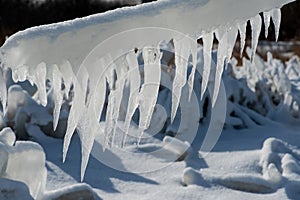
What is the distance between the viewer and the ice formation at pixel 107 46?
1.17 metres

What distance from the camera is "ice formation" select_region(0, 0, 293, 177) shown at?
117 cm

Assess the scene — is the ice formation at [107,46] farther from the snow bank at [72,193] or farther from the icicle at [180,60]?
the snow bank at [72,193]

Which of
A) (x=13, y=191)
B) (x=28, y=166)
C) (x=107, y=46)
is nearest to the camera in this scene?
(x=107, y=46)

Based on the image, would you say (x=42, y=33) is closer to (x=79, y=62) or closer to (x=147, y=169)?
(x=79, y=62)

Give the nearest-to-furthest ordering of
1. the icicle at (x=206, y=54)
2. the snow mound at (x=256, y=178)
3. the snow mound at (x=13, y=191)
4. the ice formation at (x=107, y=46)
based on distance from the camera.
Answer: the ice formation at (x=107, y=46) < the icicle at (x=206, y=54) < the snow mound at (x=13, y=191) < the snow mound at (x=256, y=178)

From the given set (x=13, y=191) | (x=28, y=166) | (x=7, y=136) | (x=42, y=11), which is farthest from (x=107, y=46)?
(x=42, y=11)

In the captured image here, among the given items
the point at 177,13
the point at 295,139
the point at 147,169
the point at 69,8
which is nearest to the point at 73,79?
the point at 177,13

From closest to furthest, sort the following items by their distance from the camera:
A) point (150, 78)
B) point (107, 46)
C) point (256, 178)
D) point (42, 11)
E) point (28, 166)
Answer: point (107, 46)
point (150, 78)
point (28, 166)
point (256, 178)
point (42, 11)

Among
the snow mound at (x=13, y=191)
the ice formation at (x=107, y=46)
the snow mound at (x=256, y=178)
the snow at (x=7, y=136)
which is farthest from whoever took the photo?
the snow mound at (x=256, y=178)

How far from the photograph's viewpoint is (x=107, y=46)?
4.02 ft

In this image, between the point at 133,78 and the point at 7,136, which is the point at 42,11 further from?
the point at 133,78

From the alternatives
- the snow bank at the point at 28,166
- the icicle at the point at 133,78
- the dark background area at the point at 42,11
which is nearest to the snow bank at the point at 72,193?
the snow bank at the point at 28,166

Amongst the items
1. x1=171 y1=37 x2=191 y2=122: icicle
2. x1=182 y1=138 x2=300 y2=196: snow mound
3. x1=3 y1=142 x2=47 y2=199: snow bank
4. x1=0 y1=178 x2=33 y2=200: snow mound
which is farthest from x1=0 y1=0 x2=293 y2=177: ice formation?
x1=182 y1=138 x2=300 y2=196: snow mound

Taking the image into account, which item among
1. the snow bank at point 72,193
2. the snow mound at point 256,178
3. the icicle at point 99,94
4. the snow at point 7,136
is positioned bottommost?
the snow mound at point 256,178
